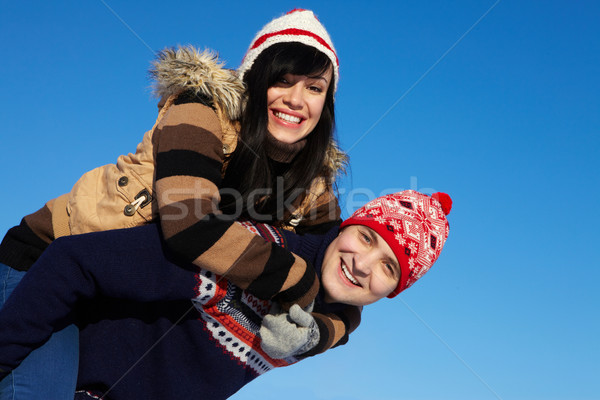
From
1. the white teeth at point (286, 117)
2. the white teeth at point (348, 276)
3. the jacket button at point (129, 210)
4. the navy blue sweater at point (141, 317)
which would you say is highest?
the white teeth at point (286, 117)

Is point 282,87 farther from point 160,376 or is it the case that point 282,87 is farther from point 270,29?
point 160,376

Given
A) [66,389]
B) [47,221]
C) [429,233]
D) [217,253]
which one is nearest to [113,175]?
[47,221]

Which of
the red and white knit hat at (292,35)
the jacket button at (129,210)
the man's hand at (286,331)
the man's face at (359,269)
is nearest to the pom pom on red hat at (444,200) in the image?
the man's face at (359,269)

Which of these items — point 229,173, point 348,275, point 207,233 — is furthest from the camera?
point 229,173

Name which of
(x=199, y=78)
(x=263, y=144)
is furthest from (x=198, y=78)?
(x=263, y=144)

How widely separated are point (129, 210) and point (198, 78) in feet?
3.07

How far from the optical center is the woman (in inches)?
106

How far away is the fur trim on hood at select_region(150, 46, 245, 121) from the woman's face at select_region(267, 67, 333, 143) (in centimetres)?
28

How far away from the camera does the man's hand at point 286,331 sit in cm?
271

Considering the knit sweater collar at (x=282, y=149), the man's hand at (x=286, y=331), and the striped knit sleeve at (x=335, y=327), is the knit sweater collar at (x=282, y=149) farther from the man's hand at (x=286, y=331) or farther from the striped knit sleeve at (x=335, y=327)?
the man's hand at (x=286, y=331)

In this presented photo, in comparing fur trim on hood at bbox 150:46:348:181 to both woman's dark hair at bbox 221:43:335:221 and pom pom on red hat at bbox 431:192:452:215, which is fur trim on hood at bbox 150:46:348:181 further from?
pom pom on red hat at bbox 431:192:452:215

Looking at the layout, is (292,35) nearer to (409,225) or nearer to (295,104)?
(295,104)

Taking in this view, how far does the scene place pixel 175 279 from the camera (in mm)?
2525

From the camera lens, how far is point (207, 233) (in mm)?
2650
